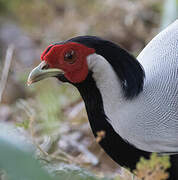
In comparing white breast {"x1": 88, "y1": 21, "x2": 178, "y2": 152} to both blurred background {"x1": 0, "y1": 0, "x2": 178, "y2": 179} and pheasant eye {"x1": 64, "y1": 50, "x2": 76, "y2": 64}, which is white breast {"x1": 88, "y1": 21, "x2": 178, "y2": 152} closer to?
pheasant eye {"x1": 64, "y1": 50, "x2": 76, "y2": 64}

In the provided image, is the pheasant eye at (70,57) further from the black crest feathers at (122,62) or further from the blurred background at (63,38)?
the blurred background at (63,38)

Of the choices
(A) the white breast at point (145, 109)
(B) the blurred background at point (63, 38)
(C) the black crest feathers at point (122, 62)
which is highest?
(B) the blurred background at point (63, 38)

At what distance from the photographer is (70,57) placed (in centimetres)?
170

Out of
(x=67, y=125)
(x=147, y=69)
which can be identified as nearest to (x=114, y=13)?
(x=67, y=125)

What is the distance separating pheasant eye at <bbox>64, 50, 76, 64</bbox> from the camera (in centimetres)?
170

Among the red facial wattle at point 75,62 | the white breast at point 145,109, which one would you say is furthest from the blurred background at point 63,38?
the red facial wattle at point 75,62

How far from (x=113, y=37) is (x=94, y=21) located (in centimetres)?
34

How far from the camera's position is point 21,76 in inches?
171

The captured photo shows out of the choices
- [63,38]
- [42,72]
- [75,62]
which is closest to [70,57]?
[75,62]

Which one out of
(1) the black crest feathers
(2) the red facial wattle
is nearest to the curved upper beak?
(2) the red facial wattle

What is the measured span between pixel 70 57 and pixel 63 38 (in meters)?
3.18

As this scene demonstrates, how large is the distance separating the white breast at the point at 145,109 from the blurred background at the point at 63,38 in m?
1.16

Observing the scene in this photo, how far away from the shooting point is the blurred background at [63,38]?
3.34 m

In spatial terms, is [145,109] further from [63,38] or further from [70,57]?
[63,38]
